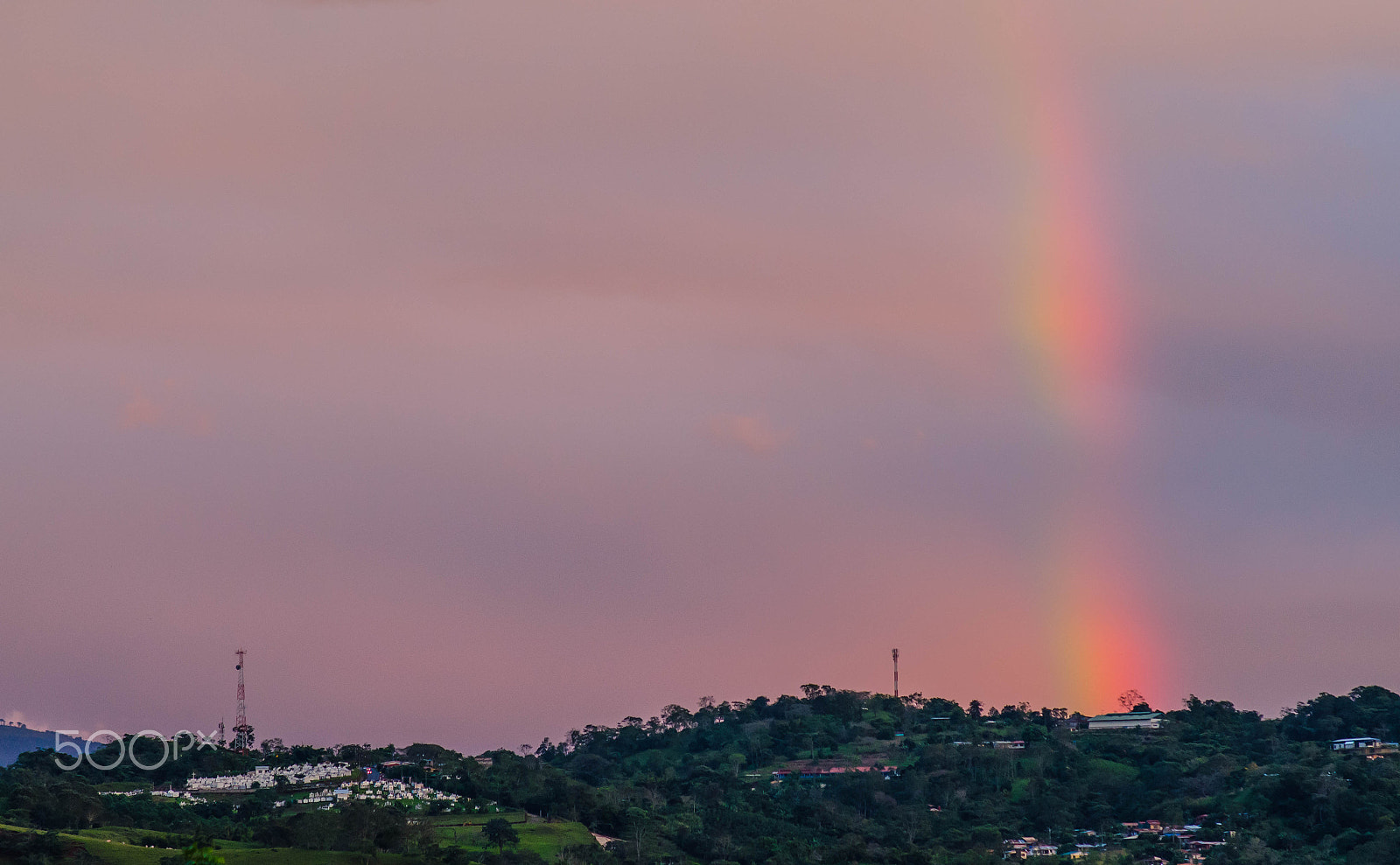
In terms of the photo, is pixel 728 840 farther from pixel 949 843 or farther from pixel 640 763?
pixel 640 763

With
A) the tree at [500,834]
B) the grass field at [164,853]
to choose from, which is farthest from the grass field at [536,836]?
the grass field at [164,853]

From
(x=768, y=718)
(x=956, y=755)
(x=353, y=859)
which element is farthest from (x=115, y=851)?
(x=768, y=718)

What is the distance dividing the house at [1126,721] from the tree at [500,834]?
297 feet

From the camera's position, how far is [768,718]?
194 metres

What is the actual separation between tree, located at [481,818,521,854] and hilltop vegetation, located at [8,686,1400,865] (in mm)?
648

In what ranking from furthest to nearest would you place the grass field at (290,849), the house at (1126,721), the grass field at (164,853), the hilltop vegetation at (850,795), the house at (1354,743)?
the house at (1126,721) < the house at (1354,743) < the hilltop vegetation at (850,795) < the grass field at (290,849) < the grass field at (164,853)

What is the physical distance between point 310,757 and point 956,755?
56.8 m

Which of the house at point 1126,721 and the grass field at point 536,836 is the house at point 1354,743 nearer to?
the house at point 1126,721

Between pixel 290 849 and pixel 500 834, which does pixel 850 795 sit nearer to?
pixel 500 834

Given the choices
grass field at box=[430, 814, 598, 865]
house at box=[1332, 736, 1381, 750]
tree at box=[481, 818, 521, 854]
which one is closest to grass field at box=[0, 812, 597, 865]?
grass field at box=[430, 814, 598, 865]

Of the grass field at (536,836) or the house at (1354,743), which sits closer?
the grass field at (536,836)

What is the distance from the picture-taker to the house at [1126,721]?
17612 centimetres

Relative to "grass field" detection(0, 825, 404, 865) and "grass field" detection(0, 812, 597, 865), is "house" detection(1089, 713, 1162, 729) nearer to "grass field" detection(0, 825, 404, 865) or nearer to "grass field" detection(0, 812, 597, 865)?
"grass field" detection(0, 812, 597, 865)

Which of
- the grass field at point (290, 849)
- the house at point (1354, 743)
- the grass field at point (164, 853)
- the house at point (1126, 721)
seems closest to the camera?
the grass field at point (164, 853)
